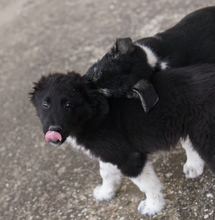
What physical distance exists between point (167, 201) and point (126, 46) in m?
1.81

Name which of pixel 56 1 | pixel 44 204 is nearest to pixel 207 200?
pixel 44 204

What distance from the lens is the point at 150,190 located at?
4109 mm

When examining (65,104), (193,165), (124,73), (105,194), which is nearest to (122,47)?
(124,73)

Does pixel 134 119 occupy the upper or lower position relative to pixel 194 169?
upper

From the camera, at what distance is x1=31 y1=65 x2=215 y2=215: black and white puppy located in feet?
11.7

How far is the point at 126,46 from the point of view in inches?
168

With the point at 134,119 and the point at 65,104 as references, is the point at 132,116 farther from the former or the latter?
the point at 65,104

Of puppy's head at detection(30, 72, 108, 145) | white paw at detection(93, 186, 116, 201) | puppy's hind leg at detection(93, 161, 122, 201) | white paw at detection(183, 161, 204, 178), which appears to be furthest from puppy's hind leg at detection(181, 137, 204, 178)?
puppy's head at detection(30, 72, 108, 145)

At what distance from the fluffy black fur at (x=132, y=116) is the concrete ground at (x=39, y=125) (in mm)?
652

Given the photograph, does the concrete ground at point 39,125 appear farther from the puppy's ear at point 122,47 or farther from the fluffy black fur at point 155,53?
the puppy's ear at point 122,47

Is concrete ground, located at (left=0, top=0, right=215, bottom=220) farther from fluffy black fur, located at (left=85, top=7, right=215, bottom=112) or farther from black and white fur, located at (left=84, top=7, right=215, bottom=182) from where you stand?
fluffy black fur, located at (left=85, top=7, right=215, bottom=112)

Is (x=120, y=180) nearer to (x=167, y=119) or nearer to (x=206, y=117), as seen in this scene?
(x=167, y=119)

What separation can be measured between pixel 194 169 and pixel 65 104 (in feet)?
5.76

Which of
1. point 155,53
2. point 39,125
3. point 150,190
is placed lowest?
point 39,125
